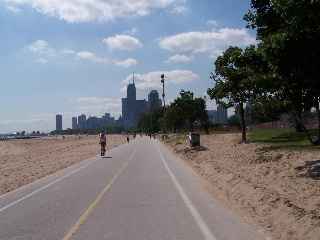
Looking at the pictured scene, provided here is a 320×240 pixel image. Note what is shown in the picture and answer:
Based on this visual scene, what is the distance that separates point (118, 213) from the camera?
9281 mm

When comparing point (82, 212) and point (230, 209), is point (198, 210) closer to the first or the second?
point (230, 209)

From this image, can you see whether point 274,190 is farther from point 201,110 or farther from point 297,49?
point 201,110

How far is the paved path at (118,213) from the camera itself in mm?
7457

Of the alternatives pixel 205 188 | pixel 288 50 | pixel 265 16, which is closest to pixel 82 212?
pixel 205 188

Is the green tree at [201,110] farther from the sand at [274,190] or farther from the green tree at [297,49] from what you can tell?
the green tree at [297,49]

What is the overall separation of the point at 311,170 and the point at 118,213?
21.7 feet

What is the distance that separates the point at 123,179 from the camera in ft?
52.9

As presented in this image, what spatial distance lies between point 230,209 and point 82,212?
3.67 metres

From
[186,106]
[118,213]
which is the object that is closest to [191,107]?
[186,106]

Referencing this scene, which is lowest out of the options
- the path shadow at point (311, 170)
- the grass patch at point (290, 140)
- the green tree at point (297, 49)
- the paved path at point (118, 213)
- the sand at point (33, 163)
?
the sand at point (33, 163)

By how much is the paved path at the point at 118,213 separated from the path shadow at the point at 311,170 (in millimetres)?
3131

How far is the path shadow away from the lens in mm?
11555

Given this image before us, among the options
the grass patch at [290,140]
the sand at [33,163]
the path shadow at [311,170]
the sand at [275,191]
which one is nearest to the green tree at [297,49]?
the path shadow at [311,170]

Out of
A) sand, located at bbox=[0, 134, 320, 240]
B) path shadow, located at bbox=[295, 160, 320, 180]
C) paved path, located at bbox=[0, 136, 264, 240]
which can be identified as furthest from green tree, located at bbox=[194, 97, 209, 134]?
path shadow, located at bbox=[295, 160, 320, 180]
